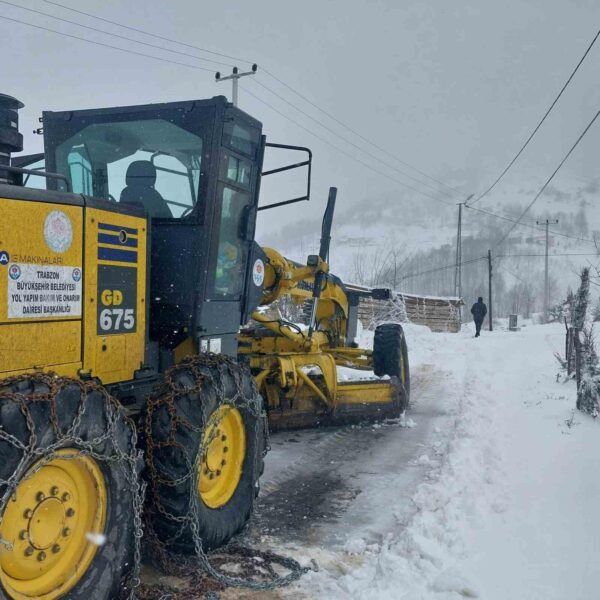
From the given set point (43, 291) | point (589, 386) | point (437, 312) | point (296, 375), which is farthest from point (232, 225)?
point (437, 312)

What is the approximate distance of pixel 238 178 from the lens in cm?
487

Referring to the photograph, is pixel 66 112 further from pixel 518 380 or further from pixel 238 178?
pixel 518 380

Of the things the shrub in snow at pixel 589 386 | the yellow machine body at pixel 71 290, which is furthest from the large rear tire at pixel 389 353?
the yellow machine body at pixel 71 290

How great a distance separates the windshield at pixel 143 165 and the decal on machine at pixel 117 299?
0.82 meters

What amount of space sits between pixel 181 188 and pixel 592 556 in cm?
346

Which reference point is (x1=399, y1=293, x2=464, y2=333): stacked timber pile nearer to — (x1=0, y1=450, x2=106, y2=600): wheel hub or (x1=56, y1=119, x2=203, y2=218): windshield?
(x1=56, y1=119, x2=203, y2=218): windshield

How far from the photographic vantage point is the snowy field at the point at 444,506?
348cm

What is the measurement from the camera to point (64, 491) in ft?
9.32

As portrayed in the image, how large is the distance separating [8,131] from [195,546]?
2.48 metres

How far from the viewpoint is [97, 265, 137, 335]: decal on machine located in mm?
3617

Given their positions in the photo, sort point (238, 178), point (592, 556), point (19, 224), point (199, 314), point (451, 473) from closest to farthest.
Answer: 1. point (19, 224)
2. point (592, 556)
3. point (199, 314)
4. point (238, 178)
5. point (451, 473)

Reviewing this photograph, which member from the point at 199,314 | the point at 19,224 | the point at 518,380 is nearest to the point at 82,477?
the point at 19,224

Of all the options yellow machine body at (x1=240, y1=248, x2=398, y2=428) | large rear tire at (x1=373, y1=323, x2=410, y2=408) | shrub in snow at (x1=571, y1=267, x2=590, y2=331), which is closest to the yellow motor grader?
yellow machine body at (x1=240, y1=248, x2=398, y2=428)

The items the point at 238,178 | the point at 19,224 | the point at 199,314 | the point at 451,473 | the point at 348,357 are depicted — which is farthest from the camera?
the point at 348,357
